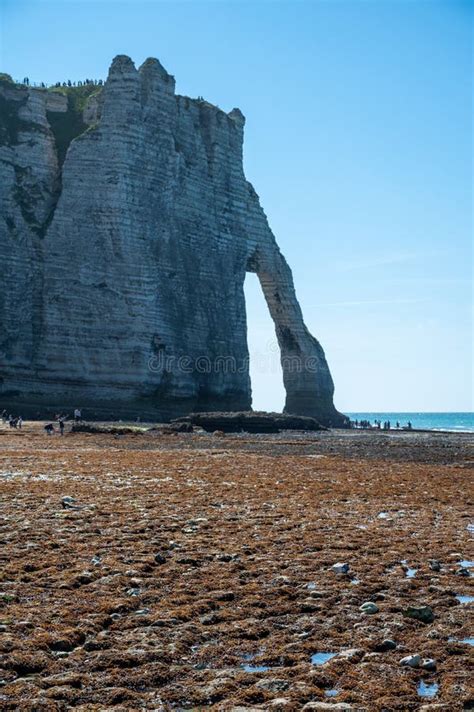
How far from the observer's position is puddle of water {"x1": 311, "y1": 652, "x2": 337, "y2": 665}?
6.91m

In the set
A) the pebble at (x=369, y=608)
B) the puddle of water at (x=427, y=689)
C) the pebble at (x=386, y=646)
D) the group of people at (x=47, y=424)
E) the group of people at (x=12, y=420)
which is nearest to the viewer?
the puddle of water at (x=427, y=689)

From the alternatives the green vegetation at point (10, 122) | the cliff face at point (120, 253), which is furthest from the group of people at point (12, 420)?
the green vegetation at point (10, 122)

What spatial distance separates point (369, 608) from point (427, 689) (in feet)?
6.80

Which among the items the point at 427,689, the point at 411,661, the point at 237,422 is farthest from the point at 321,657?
the point at 237,422

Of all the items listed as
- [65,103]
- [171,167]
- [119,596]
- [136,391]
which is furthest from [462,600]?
[65,103]

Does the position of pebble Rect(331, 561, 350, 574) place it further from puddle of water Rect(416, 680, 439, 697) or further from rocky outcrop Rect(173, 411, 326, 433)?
rocky outcrop Rect(173, 411, 326, 433)

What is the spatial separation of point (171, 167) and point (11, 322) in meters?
19.4

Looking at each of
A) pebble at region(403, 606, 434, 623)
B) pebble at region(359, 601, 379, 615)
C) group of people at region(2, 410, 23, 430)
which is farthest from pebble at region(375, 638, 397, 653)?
group of people at region(2, 410, 23, 430)

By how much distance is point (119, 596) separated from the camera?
8.80m

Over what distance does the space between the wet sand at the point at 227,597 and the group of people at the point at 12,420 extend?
1283 inches

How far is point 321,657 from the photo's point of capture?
7.06 meters

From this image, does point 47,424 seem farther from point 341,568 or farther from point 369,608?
point 369,608

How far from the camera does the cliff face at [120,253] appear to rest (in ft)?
222

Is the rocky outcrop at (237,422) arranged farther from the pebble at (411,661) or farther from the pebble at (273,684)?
the pebble at (273,684)
